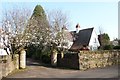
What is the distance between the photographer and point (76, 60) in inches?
1005

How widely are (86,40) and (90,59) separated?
2675 cm

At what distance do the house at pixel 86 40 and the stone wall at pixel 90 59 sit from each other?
2313 cm

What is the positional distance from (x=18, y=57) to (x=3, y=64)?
7314 mm

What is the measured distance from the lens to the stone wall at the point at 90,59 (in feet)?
82.8

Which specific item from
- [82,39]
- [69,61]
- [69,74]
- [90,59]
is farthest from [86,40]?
[69,74]

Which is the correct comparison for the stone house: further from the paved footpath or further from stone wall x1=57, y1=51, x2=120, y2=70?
the paved footpath

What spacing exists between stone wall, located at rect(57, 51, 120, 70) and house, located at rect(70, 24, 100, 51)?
23.1m

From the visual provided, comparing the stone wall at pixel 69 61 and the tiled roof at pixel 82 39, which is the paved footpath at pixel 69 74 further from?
the tiled roof at pixel 82 39

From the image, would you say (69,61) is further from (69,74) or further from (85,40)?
(85,40)

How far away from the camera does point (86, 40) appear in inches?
2071

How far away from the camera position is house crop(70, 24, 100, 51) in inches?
2042

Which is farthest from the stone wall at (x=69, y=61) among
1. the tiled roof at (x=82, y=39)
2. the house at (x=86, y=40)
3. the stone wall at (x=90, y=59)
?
the tiled roof at (x=82, y=39)

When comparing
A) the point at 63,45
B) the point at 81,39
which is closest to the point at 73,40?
the point at 81,39

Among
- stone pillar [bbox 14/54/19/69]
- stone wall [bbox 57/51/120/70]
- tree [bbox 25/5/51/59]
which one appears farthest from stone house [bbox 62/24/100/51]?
stone pillar [bbox 14/54/19/69]
